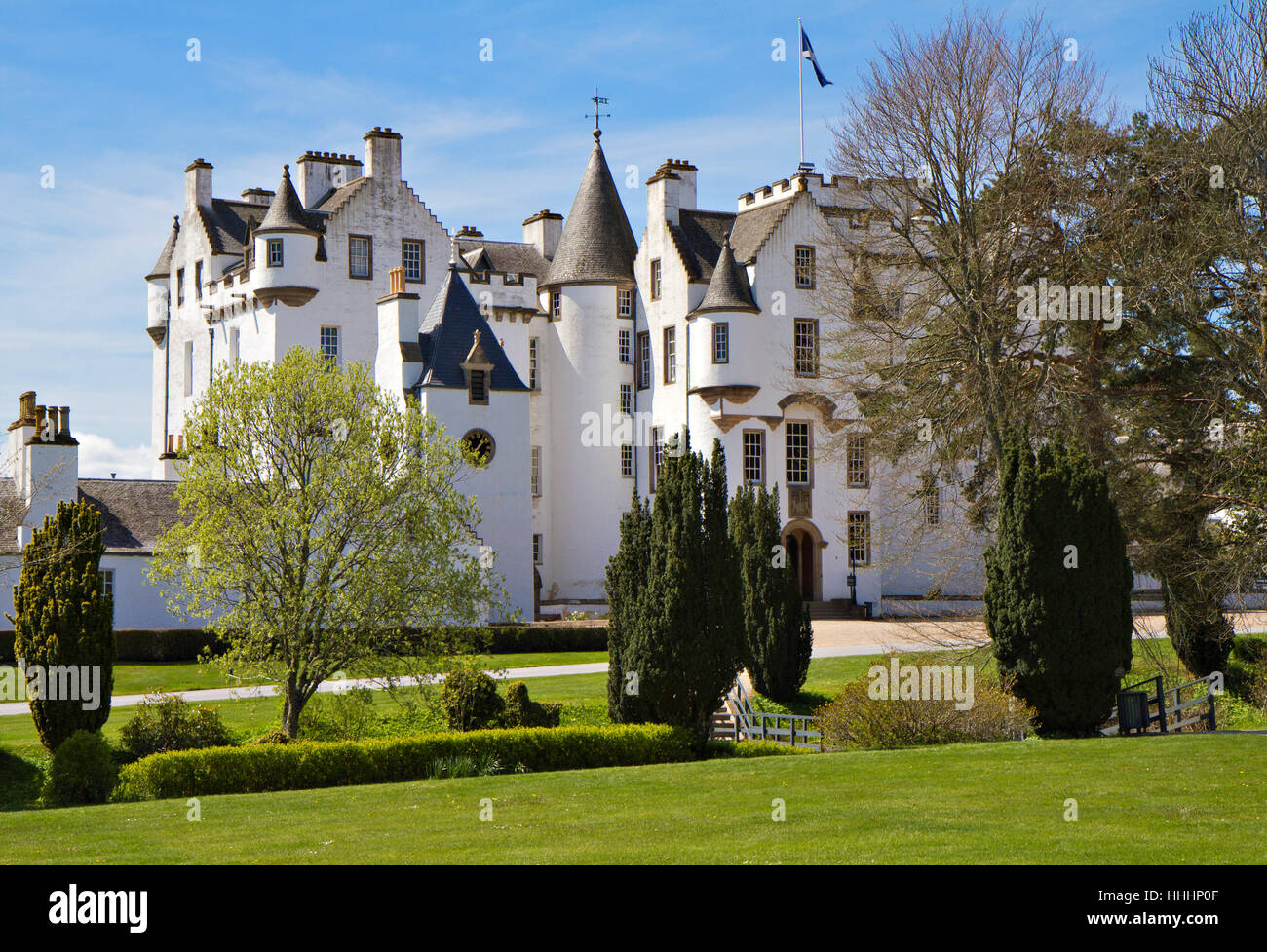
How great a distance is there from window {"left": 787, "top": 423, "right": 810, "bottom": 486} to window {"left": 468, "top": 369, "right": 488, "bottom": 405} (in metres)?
11.4

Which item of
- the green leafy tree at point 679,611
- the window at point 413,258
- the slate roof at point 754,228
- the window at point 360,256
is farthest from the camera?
the window at point 413,258

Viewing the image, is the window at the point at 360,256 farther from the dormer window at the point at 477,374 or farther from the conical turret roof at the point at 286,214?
the dormer window at the point at 477,374

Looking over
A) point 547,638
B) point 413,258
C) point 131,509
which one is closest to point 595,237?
point 413,258

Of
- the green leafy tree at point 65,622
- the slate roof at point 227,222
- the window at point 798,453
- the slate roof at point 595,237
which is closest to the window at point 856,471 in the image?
the window at point 798,453

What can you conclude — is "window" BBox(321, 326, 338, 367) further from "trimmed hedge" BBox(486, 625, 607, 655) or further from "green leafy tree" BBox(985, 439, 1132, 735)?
"green leafy tree" BBox(985, 439, 1132, 735)

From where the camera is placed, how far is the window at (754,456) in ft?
158

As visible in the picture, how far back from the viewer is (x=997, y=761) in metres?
18.0

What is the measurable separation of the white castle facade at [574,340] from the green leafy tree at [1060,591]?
21285 millimetres

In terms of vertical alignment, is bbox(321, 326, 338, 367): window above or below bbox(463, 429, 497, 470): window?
above

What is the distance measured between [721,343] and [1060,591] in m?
26.5

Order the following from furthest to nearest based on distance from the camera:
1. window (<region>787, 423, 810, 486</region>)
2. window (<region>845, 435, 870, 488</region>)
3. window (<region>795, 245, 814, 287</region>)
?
window (<region>845, 435, 870, 488</region>) < window (<region>787, 423, 810, 486</region>) < window (<region>795, 245, 814, 287</region>)

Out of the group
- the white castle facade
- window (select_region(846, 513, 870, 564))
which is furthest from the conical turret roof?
window (select_region(846, 513, 870, 564))

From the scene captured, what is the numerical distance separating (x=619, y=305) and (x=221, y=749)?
35347mm

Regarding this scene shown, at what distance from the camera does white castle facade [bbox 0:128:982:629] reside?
152 ft
